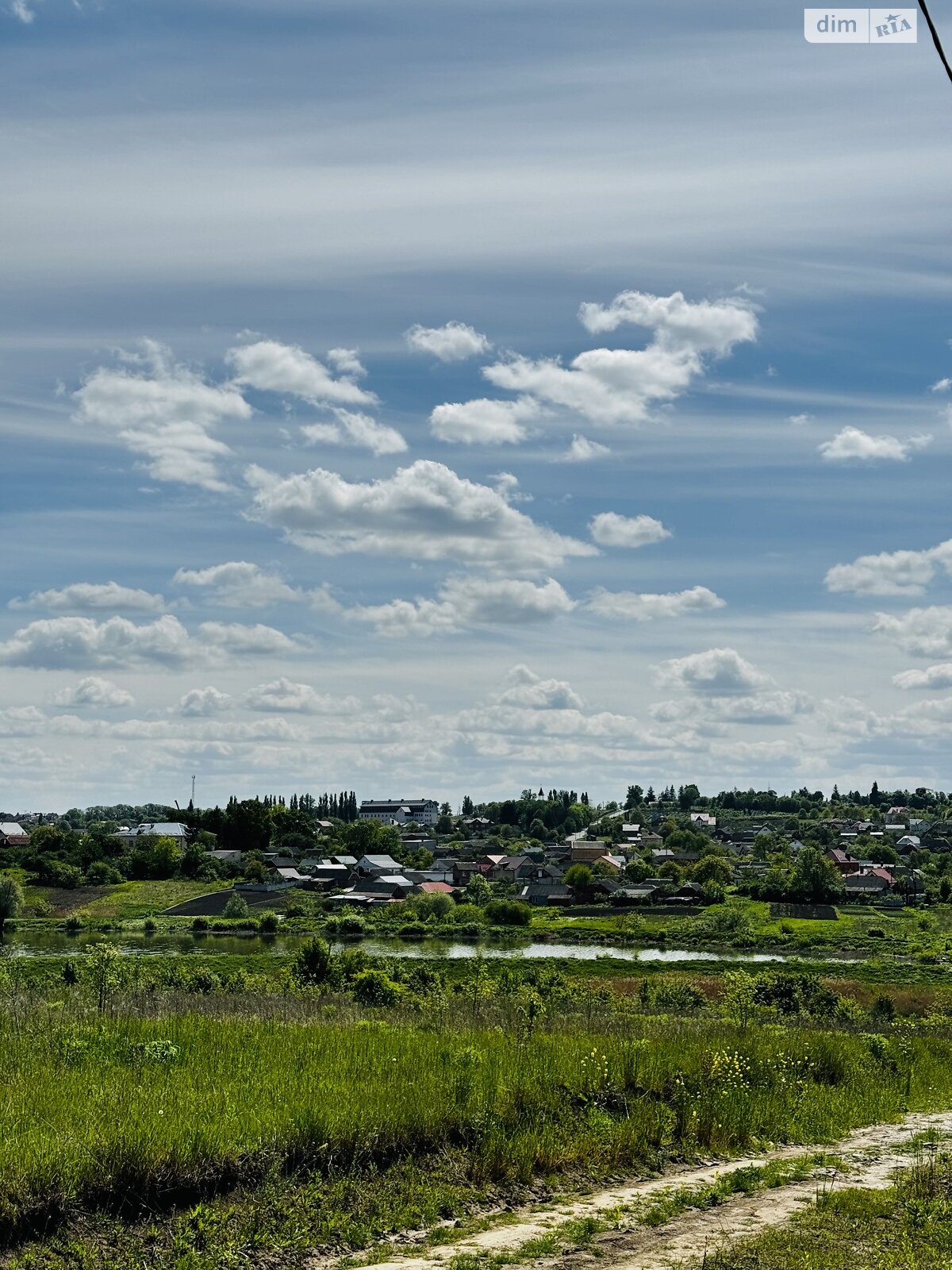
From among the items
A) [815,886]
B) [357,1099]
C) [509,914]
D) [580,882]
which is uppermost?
[357,1099]

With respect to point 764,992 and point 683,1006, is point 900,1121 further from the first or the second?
point 683,1006

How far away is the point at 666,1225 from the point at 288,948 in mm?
58542

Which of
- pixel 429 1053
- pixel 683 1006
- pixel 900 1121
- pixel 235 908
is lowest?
pixel 235 908

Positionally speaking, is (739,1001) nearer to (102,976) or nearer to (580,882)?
(102,976)

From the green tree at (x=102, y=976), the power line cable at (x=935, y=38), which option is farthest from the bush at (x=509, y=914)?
the power line cable at (x=935, y=38)

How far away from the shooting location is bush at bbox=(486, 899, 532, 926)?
8844 cm

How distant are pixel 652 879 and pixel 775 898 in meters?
21.8

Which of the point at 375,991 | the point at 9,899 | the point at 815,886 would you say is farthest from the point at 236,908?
the point at 375,991

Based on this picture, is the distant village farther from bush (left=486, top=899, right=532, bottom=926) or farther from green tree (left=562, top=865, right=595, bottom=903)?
bush (left=486, top=899, right=532, bottom=926)

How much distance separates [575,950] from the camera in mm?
71375

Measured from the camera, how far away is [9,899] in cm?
8225

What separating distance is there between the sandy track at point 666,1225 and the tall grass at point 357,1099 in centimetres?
73

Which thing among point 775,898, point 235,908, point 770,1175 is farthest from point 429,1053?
point 775,898

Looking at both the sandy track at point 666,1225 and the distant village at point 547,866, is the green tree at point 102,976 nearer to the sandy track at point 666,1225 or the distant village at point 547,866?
the sandy track at point 666,1225
